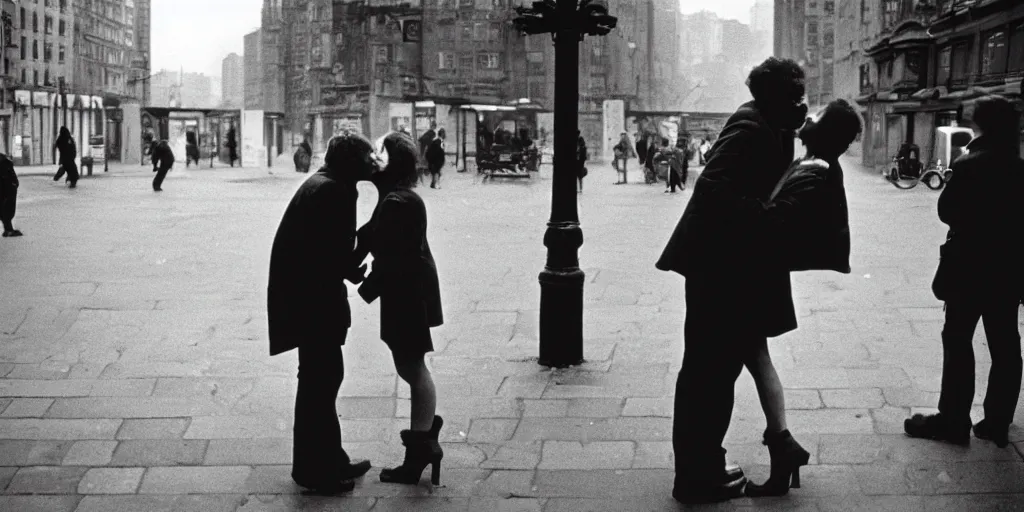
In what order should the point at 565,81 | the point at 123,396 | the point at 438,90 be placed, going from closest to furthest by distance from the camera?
the point at 123,396 < the point at 565,81 < the point at 438,90

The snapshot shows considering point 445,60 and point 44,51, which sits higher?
point 44,51

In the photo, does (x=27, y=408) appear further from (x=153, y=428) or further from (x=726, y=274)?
(x=726, y=274)

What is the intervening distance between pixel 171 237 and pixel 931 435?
11583mm

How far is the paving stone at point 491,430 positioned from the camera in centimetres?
558

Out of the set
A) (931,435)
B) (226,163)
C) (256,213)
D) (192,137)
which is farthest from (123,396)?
(226,163)

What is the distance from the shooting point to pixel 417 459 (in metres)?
4.82

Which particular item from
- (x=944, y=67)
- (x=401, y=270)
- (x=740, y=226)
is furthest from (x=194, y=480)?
(x=944, y=67)

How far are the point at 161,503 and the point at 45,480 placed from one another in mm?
631

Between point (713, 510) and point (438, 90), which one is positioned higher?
point (438, 90)

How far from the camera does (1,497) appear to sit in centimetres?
472

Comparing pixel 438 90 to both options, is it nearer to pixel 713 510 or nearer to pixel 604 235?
pixel 604 235

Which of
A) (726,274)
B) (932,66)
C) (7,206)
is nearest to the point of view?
(726,274)

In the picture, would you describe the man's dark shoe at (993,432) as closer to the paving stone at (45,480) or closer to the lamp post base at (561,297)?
the lamp post base at (561,297)

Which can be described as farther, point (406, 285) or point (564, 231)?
point (564, 231)
